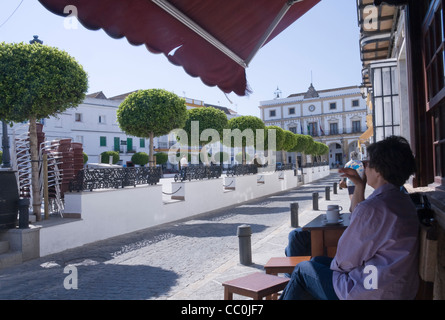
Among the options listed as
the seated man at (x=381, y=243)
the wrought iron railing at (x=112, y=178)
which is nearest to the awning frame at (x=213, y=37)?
the seated man at (x=381, y=243)

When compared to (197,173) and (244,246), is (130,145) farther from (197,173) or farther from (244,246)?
(244,246)

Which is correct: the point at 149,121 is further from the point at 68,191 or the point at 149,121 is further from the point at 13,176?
the point at 13,176

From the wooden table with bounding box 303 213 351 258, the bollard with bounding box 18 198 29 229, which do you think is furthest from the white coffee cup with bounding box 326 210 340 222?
the bollard with bounding box 18 198 29 229

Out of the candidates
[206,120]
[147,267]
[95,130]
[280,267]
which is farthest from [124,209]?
[95,130]

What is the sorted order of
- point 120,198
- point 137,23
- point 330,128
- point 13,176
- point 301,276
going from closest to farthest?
point 301,276 → point 137,23 → point 13,176 → point 120,198 → point 330,128

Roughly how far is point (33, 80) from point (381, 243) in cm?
652

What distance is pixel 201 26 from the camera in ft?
10.6

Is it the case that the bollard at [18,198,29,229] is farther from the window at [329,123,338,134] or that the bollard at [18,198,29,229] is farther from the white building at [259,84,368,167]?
the window at [329,123,338,134]

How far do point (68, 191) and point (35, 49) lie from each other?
2.97m

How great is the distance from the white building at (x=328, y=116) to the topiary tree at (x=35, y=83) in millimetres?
55159

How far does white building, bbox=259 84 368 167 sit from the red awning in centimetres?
5724

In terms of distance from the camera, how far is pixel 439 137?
3611mm

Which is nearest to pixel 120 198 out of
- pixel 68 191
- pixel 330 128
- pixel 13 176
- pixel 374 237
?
pixel 68 191

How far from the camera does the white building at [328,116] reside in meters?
60.8
